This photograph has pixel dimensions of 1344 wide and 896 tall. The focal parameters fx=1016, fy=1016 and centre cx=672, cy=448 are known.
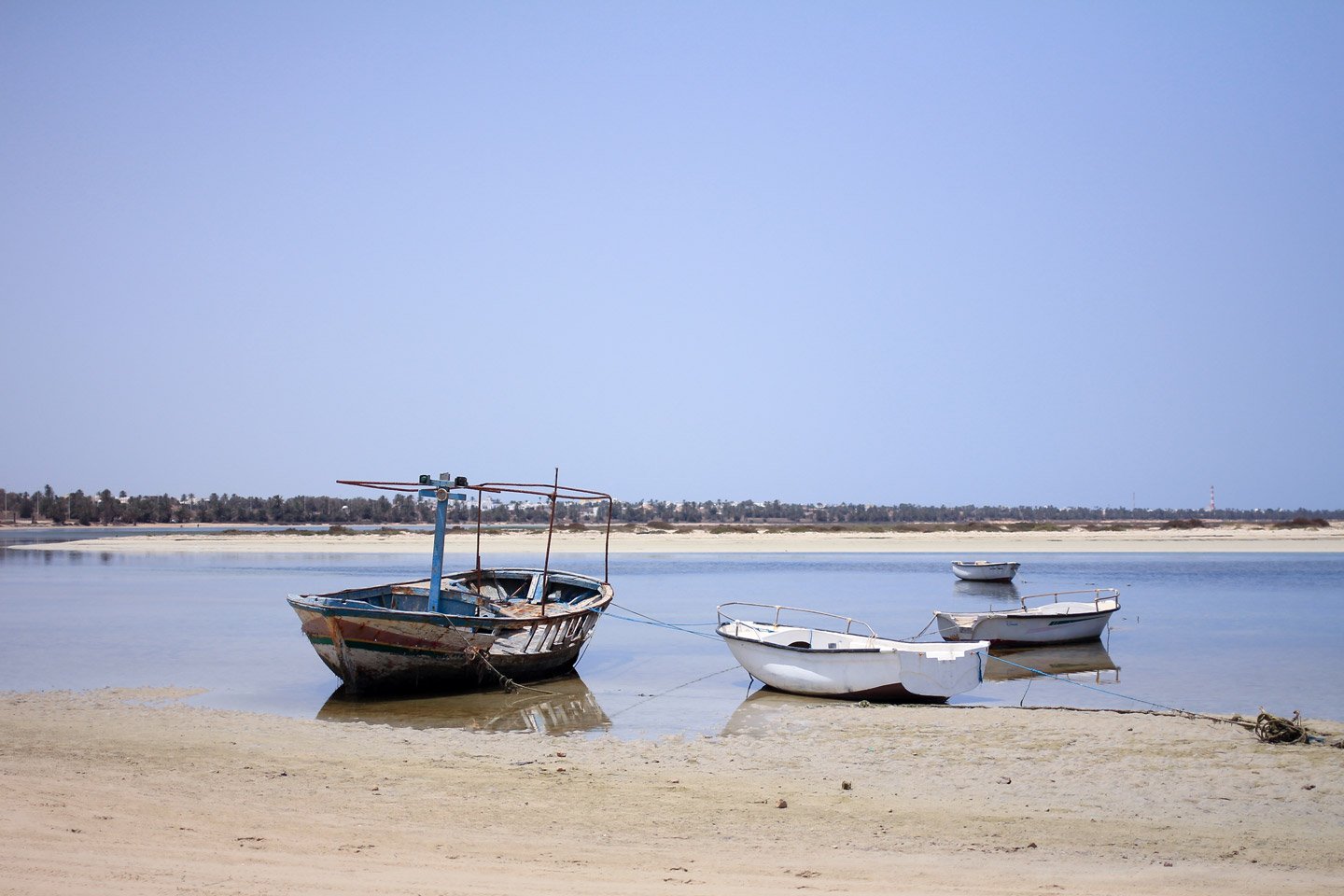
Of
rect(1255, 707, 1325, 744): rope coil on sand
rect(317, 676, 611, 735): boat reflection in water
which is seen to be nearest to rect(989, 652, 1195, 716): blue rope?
rect(1255, 707, 1325, 744): rope coil on sand

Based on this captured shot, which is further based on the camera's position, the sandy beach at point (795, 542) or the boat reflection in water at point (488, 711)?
the sandy beach at point (795, 542)

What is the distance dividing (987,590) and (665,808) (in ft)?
85.9

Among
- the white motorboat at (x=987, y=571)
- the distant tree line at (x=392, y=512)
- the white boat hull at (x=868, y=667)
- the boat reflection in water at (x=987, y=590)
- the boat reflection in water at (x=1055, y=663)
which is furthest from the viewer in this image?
the distant tree line at (x=392, y=512)

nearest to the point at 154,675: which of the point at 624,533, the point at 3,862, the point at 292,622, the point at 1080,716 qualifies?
the point at 292,622

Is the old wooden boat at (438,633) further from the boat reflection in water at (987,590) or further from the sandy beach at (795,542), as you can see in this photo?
the sandy beach at (795,542)

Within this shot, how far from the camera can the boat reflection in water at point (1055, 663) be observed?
54.6ft

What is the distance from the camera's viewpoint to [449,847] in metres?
6.46

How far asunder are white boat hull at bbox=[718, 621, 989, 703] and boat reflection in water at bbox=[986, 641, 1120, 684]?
96.8 inches

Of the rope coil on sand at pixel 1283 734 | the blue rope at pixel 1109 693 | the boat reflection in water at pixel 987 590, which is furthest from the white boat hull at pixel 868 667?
the boat reflection in water at pixel 987 590

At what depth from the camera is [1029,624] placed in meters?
19.4

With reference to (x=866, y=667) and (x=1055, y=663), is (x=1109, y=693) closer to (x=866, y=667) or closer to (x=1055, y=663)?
(x=1055, y=663)

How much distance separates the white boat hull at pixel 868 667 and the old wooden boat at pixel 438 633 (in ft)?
9.96

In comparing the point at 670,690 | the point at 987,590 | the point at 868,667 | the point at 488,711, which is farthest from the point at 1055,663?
the point at 987,590

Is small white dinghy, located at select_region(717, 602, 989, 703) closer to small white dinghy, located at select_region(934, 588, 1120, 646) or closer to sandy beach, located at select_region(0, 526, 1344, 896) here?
sandy beach, located at select_region(0, 526, 1344, 896)
